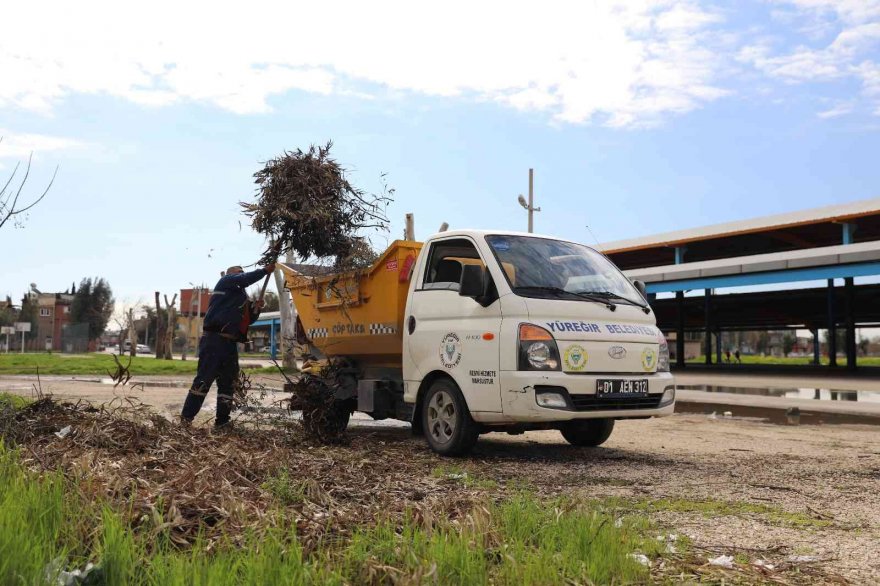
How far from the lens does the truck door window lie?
787cm

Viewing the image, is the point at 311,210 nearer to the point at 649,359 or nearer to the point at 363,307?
the point at 363,307

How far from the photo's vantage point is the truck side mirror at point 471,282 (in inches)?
278

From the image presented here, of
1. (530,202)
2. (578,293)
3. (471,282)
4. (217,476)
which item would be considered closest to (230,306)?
(471,282)

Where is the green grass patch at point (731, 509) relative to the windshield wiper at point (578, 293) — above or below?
below

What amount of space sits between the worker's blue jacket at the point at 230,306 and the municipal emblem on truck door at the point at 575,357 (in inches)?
150

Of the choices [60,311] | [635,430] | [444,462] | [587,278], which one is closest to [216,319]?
[444,462]

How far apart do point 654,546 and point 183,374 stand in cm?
2715

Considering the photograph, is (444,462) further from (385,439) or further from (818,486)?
(818,486)

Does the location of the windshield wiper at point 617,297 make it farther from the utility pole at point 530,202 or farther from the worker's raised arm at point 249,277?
the utility pole at point 530,202

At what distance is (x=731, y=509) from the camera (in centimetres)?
508

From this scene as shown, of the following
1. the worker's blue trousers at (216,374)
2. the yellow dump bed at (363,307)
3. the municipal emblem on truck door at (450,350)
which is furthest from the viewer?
the worker's blue trousers at (216,374)

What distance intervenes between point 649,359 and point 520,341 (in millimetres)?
1469

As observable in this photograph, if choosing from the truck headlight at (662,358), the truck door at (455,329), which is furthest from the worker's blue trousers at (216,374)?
the truck headlight at (662,358)

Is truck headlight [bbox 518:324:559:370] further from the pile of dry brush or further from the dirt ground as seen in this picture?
the pile of dry brush
